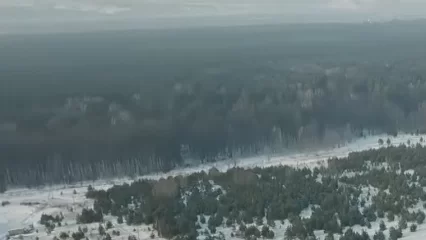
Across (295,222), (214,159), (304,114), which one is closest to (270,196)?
(295,222)

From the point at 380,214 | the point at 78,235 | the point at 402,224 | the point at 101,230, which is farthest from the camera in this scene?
the point at 101,230

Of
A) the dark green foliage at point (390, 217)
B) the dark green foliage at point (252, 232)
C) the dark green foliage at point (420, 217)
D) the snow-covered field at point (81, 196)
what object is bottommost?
the snow-covered field at point (81, 196)

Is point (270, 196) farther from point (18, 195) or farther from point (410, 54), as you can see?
point (410, 54)

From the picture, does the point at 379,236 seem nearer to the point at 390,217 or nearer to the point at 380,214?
the point at 390,217

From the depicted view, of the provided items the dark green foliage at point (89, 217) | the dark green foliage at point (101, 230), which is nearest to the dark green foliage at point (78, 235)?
the dark green foliage at point (101, 230)

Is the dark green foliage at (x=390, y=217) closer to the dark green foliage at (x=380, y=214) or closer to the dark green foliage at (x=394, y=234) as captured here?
the dark green foliage at (x=380, y=214)

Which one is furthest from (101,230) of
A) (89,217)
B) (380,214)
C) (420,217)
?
(420,217)
